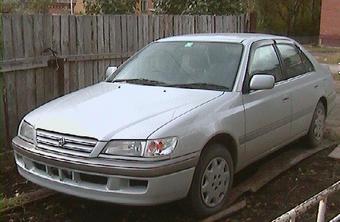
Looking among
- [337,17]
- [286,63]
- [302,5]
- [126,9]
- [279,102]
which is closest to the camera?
[279,102]

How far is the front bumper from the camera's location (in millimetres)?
3711

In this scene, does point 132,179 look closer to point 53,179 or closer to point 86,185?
point 86,185

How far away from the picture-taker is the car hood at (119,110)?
152 inches

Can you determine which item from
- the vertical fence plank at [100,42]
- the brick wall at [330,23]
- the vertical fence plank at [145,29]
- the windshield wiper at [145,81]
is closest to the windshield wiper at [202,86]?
the windshield wiper at [145,81]

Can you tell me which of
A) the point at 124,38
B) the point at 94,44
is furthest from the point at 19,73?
the point at 124,38

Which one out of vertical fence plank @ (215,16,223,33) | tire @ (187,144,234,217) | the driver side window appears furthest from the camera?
vertical fence plank @ (215,16,223,33)

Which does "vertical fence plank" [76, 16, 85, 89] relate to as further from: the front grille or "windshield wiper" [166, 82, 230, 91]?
the front grille

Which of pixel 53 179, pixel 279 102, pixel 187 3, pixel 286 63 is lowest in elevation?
pixel 53 179

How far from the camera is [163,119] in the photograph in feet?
13.0

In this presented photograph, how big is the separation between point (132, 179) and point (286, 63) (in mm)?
2932

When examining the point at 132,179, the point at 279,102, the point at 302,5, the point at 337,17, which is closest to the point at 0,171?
the point at 132,179

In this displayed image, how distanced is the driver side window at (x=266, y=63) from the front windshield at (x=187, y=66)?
0.21 meters

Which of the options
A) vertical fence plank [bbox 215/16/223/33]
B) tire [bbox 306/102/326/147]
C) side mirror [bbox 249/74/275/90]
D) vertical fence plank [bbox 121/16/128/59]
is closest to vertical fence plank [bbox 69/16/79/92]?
vertical fence plank [bbox 121/16/128/59]

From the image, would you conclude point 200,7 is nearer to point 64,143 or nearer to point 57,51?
point 57,51
